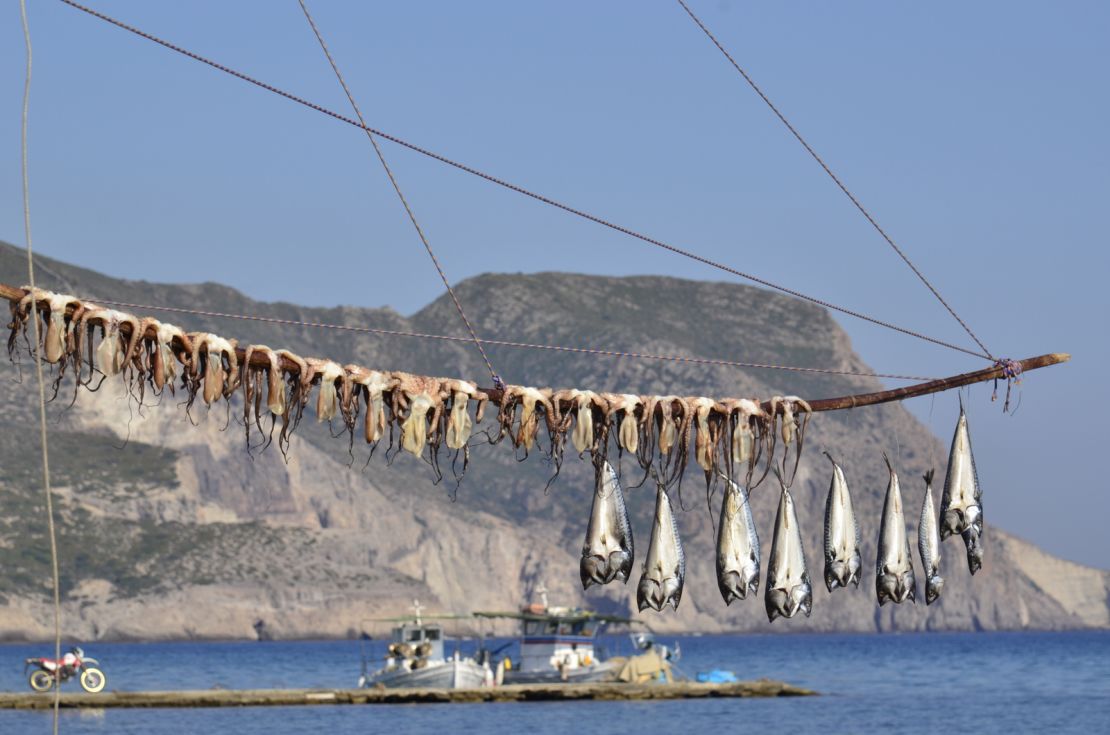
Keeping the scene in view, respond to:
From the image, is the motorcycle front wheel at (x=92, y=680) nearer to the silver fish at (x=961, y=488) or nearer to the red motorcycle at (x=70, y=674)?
the red motorcycle at (x=70, y=674)

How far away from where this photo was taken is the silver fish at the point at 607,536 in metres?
17.7

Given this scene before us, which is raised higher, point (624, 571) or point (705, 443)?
point (705, 443)

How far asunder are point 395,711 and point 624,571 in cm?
7753

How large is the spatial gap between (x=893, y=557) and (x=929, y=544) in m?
0.64

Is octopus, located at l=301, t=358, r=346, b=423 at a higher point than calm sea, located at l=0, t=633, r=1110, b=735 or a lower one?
higher

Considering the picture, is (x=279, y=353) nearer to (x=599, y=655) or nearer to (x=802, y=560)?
(x=802, y=560)

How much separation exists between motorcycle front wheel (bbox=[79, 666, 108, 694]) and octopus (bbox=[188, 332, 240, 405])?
78330 millimetres

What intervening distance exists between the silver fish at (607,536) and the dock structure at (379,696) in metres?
73.7

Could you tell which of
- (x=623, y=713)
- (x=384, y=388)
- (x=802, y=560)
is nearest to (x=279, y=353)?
(x=384, y=388)

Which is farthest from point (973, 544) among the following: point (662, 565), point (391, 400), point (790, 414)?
point (391, 400)

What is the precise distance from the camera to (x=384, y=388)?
1700 centimetres

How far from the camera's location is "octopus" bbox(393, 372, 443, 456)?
16938 millimetres

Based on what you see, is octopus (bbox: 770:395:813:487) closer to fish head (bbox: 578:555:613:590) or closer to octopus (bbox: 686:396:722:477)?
octopus (bbox: 686:396:722:477)

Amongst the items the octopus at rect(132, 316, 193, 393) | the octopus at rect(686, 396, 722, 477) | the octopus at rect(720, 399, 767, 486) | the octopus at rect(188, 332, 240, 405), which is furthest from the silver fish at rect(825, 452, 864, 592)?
the octopus at rect(132, 316, 193, 393)
